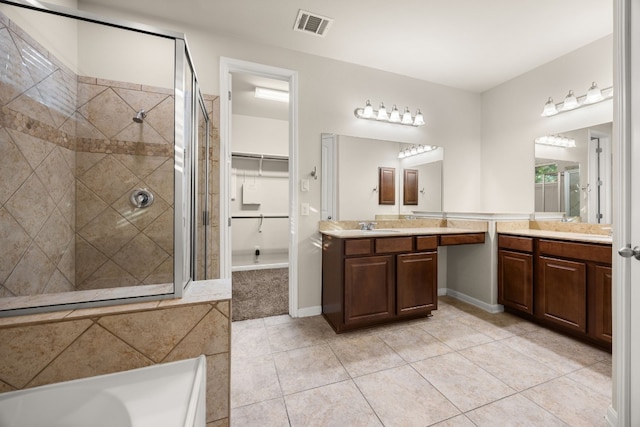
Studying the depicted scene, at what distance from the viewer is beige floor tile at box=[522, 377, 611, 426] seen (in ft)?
4.08

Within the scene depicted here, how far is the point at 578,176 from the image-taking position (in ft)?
7.75

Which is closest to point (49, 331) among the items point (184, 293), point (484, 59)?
point (184, 293)

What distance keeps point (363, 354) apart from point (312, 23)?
2.67 metres

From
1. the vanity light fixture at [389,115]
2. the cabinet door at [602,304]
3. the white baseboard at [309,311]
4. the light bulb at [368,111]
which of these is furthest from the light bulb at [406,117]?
the white baseboard at [309,311]

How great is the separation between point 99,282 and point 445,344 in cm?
253

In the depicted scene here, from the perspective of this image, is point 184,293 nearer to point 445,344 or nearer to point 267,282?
point 445,344

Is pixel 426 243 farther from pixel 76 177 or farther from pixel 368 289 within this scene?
pixel 76 177

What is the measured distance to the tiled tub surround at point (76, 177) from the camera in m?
1.26

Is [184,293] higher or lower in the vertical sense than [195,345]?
higher

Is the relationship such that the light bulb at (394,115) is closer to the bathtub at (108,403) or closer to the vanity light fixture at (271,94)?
the vanity light fixture at (271,94)

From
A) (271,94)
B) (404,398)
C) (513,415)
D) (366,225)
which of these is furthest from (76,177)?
(513,415)

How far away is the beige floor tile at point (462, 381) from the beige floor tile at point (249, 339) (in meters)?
1.13

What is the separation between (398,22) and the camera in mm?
2064

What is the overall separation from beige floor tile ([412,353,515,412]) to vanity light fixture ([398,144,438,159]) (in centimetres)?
202
